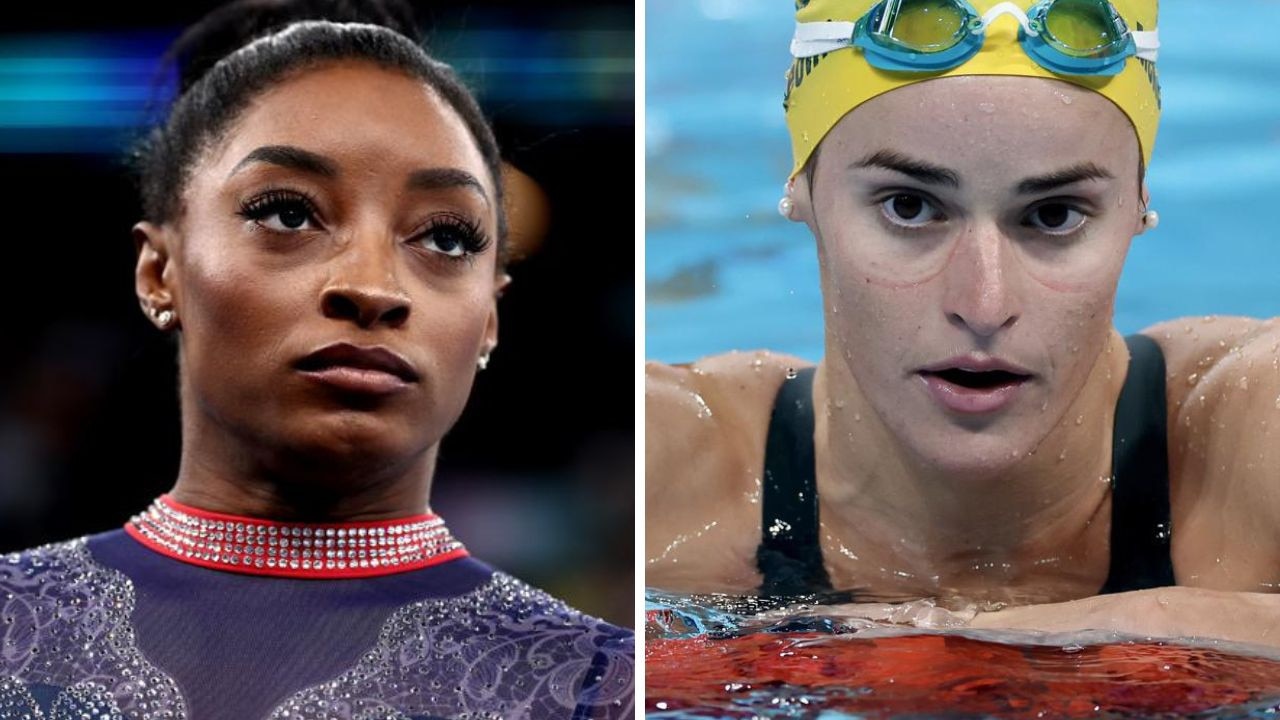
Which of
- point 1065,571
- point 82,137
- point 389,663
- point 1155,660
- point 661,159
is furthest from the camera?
point 661,159

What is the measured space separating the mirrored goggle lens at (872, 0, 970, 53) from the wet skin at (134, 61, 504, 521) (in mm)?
782

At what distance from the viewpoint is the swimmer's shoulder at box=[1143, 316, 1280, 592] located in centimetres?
243

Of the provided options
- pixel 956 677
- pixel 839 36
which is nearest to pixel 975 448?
pixel 956 677

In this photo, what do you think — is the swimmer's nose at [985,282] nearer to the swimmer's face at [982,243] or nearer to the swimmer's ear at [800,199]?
the swimmer's face at [982,243]

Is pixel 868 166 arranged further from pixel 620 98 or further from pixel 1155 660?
pixel 1155 660

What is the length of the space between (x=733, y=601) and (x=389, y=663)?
77cm

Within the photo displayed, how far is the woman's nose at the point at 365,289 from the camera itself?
208cm

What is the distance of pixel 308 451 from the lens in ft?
6.97

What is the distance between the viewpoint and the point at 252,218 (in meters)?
2.11

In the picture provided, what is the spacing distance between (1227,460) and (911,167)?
30.8 inches

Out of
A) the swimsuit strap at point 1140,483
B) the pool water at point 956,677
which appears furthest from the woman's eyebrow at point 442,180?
the swimsuit strap at point 1140,483

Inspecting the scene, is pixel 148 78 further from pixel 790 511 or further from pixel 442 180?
pixel 790 511

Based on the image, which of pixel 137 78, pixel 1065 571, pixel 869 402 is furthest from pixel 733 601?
pixel 137 78

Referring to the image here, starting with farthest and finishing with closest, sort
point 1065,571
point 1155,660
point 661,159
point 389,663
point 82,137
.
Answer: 1. point 661,159
2. point 1065,571
3. point 82,137
4. point 1155,660
5. point 389,663
